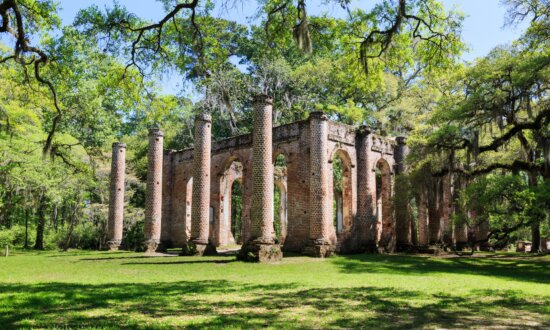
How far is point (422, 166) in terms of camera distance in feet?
77.9

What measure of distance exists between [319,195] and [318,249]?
232 cm

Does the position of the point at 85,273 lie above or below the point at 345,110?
below

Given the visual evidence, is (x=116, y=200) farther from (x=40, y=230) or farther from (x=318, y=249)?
(x=318, y=249)

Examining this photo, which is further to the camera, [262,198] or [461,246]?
[461,246]

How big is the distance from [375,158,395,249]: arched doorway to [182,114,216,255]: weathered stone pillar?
9.50 metres

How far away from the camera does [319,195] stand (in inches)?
830

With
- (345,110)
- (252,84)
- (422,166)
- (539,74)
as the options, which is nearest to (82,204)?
(252,84)

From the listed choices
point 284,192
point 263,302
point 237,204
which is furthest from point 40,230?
point 263,302

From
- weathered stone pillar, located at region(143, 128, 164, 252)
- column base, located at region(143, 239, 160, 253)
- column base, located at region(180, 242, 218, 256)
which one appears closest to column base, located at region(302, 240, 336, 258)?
column base, located at region(180, 242, 218, 256)

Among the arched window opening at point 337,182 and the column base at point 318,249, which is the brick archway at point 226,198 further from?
the column base at point 318,249

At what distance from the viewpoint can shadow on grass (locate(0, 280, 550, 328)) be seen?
635 centimetres

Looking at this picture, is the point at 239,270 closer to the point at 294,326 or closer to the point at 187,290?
the point at 187,290

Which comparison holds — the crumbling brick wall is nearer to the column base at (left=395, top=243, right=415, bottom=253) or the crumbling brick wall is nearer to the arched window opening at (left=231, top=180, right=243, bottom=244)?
the column base at (left=395, top=243, right=415, bottom=253)

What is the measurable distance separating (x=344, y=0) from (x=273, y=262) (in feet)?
34.3
